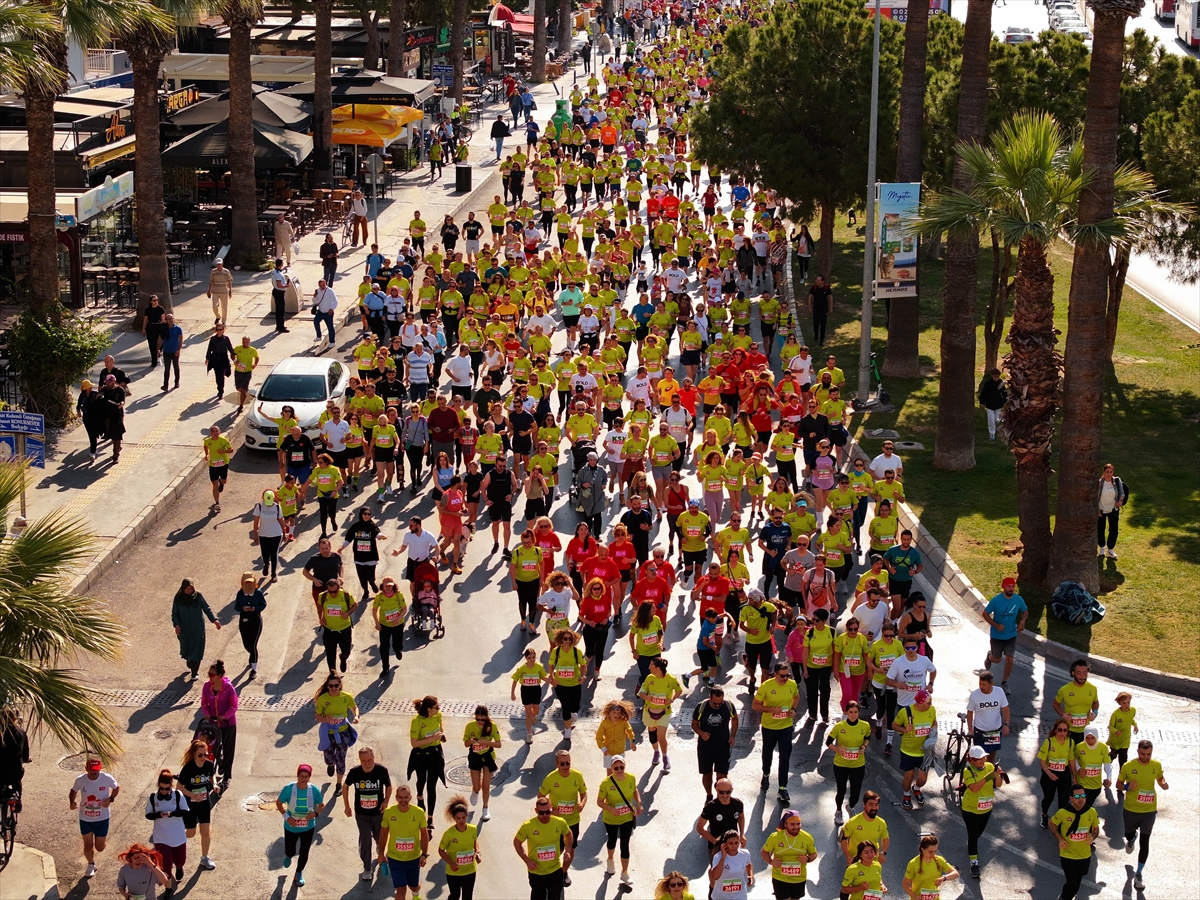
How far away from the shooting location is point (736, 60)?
3916 centimetres

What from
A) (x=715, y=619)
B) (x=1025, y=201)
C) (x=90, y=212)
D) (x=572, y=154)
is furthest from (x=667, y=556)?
(x=572, y=154)

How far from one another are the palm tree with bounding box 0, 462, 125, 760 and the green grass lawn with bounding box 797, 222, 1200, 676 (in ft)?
38.9

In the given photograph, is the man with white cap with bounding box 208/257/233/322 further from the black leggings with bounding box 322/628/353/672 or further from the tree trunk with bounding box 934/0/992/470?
the black leggings with bounding box 322/628/353/672

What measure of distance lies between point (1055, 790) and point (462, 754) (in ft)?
19.0

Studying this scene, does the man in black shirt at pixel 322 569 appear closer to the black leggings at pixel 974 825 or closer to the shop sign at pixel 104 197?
the black leggings at pixel 974 825

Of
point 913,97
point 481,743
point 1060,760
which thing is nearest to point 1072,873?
A: point 1060,760

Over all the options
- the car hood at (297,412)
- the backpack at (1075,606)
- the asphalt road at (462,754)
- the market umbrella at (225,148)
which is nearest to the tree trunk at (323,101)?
the market umbrella at (225,148)

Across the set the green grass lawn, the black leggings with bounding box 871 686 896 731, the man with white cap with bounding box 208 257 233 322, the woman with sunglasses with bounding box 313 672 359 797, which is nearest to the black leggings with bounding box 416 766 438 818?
the woman with sunglasses with bounding box 313 672 359 797

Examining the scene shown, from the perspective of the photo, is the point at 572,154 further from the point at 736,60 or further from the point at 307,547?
the point at 307,547

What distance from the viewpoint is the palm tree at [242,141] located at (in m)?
36.8

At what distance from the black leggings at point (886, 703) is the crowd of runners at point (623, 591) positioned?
0.15 ft

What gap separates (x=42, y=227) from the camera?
87.6 feet

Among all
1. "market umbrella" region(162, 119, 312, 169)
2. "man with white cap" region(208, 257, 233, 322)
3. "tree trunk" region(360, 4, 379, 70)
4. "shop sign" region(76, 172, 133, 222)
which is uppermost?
"tree trunk" region(360, 4, 379, 70)

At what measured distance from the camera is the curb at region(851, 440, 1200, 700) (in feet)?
62.3
